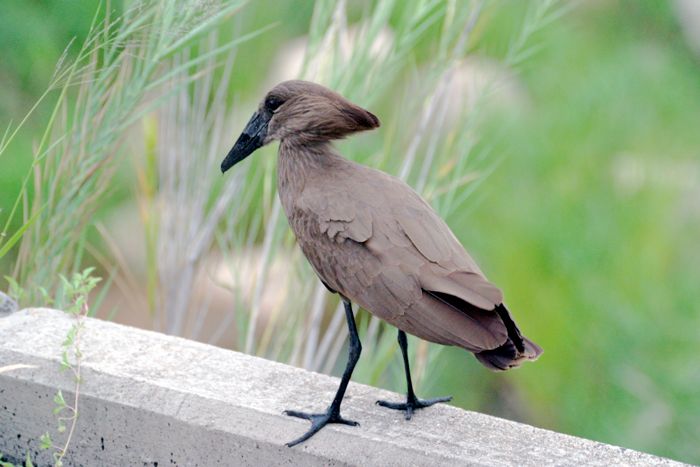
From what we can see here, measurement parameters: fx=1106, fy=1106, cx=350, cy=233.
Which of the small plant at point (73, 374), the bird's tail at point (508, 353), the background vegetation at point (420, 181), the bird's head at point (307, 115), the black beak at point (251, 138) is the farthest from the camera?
the background vegetation at point (420, 181)

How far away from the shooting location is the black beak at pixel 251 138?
202cm

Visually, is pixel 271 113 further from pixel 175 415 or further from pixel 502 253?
pixel 502 253

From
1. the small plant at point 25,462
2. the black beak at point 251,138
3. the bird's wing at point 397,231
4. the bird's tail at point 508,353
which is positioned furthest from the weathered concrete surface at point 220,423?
the black beak at point 251,138

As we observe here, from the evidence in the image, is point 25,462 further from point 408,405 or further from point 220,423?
point 408,405

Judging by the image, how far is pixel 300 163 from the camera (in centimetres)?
194

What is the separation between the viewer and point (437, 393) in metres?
3.10

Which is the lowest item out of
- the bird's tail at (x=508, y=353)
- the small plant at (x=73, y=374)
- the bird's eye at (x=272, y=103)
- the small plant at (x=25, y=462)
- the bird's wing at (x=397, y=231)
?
the small plant at (x=25, y=462)

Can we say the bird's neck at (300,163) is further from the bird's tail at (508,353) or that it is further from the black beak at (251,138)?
the bird's tail at (508,353)

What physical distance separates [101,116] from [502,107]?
1608 millimetres

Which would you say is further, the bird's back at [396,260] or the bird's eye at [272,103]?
the bird's eye at [272,103]

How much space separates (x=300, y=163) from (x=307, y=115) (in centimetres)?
8

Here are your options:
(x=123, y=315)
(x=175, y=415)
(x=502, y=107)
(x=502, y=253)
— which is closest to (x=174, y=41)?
(x=175, y=415)

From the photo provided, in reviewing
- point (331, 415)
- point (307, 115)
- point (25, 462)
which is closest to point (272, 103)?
point (307, 115)

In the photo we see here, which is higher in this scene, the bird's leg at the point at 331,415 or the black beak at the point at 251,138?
the black beak at the point at 251,138
